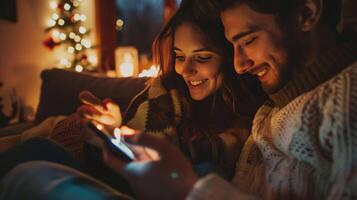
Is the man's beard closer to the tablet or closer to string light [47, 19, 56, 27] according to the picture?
the tablet

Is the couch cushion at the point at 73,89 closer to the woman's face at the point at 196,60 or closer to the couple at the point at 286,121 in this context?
the woman's face at the point at 196,60

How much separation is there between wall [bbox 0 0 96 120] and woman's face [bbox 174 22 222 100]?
7.47ft

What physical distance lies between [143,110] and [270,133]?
1.84 ft

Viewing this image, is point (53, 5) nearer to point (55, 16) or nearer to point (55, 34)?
point (55, 16)

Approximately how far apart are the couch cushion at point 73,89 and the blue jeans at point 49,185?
100cm

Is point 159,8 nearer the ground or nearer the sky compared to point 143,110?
nearer the sky

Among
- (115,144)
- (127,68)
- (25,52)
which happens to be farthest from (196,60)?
(127,68)

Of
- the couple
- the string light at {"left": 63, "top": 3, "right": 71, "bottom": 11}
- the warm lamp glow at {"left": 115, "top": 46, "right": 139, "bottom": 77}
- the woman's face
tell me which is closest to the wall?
the string light at {"left": 63, "top": 3, "right": 71, "bottom": 11}

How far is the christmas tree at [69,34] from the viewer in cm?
393

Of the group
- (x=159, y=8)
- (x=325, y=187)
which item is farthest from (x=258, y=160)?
(x=159, y=8)

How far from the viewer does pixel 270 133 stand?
1043mm

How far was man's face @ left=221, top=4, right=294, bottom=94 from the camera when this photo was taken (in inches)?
39.8

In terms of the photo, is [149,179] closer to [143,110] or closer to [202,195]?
[202,195]

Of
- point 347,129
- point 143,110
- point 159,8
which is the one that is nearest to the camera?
point 347,129
